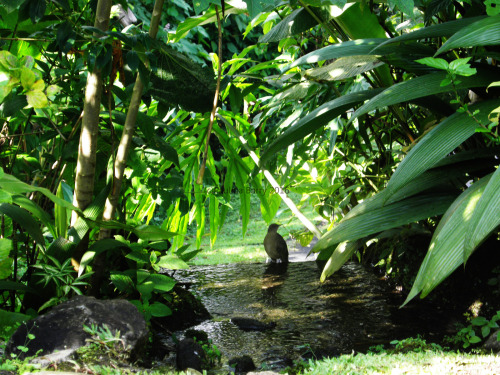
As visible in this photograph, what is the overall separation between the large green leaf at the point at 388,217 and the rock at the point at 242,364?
1.63 feet

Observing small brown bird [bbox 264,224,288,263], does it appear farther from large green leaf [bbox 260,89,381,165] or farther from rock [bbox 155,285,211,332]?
large green leaf [bbox 260,89,381,165]

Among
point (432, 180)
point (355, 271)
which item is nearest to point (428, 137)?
point (432, 180)

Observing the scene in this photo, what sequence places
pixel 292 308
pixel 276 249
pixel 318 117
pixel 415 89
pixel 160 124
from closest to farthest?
pixel 415 89, pixel 318 117, pixel 160 124, pixel 292 308, pixel 276 249

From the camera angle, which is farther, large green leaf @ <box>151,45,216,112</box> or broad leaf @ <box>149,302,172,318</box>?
large green leaf @ <box>151,45,216,112</box>

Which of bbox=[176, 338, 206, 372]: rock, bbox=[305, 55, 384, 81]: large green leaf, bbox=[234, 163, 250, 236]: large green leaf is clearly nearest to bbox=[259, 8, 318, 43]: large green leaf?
bbox=[305, 55, 384, 81]: large green leaf

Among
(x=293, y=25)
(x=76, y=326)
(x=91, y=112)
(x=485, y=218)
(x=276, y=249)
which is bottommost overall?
(x=276, y=249)

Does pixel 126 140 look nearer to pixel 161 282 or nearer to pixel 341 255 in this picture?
pixel 161 282

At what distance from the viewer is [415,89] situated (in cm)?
164

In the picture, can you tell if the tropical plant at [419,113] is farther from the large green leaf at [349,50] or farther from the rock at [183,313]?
the rock at [183,313]

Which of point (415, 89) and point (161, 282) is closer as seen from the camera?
point (415, 89)

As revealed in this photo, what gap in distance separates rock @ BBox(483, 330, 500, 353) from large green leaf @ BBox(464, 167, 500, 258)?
2.24 feet

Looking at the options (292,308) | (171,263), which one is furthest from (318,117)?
(292,308)

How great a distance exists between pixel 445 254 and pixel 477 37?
0.63 metres

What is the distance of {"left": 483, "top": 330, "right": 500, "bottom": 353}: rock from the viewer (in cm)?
174
